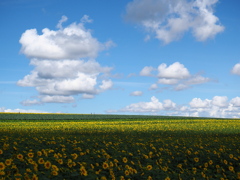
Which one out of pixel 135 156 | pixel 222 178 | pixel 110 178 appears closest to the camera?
pixel 110 178

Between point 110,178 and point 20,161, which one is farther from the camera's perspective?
point 20,161

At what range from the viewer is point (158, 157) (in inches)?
454

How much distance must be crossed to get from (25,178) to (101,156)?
3.84 meters

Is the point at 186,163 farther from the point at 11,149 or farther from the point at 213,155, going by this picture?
the point at 11,149

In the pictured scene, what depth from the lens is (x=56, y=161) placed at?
9.02m

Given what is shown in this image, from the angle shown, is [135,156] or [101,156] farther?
[135,156]

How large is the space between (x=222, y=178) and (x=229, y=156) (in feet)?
10.0

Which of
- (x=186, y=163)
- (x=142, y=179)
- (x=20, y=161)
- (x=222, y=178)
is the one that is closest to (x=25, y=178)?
(x=20, y=161)

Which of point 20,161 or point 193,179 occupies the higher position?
point 20,161

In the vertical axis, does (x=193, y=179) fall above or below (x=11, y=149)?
below

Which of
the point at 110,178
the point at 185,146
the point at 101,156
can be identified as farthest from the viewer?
the point at 185,146

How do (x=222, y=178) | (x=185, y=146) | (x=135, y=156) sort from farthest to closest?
(x=185, y=146) < (x=135, y=156) < (x=222, y=178)

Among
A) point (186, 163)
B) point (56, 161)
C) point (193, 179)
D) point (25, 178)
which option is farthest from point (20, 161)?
point (186, 163)

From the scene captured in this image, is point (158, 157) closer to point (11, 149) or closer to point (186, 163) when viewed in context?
point (186, 163)
